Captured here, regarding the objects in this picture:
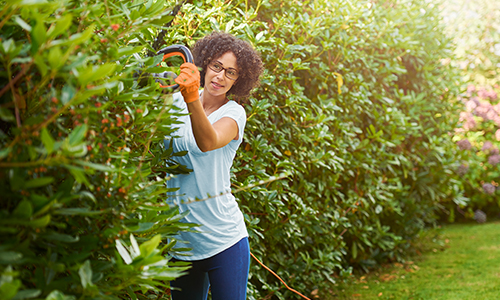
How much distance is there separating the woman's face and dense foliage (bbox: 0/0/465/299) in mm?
342

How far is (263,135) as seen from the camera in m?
2.99

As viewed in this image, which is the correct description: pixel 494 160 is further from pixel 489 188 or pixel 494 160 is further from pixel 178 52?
pixel 178 52

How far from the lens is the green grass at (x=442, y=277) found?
3.96m

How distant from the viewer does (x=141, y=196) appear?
4.01 feet

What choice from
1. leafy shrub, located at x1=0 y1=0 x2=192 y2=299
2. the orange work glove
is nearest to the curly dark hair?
the orange work glove

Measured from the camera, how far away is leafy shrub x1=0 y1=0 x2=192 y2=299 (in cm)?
89

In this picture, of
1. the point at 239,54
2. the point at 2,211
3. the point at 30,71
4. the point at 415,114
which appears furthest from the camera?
the point at 415,114

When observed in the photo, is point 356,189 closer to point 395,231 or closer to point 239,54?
point 395,231

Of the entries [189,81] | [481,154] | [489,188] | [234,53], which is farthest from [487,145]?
[189,81]

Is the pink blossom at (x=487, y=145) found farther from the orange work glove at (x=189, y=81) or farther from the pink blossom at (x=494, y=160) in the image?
the orange work glove at (x=189, y=81)

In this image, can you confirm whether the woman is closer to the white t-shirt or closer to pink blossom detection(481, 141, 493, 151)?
the white t-shirt

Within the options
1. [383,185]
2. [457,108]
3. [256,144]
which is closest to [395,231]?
[383,185]

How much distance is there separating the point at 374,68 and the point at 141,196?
345 cm

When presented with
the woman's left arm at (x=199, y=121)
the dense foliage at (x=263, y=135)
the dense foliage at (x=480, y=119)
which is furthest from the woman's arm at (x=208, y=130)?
the dense foliage at (x=480, y=119)
